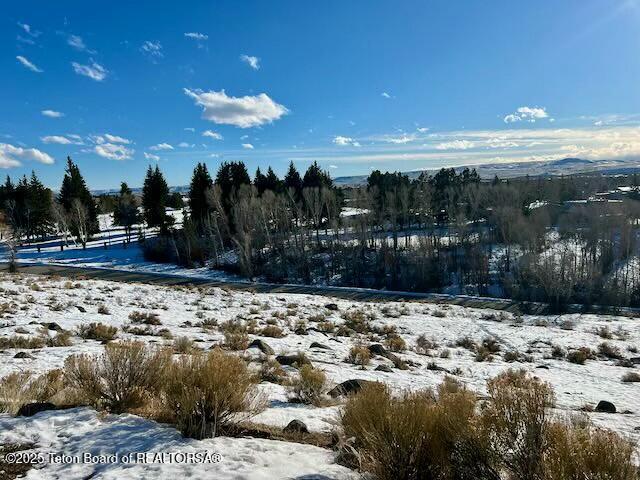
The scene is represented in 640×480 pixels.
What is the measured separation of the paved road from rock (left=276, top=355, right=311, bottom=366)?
25.0m

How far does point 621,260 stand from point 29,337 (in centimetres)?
5614

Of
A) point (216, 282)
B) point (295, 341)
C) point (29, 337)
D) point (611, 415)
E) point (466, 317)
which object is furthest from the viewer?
point (216, 282)

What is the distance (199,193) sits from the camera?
2375 inches

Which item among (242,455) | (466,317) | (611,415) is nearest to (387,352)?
(611,415)

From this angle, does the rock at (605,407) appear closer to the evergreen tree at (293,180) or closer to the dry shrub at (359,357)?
the dry shrub at (359,357)

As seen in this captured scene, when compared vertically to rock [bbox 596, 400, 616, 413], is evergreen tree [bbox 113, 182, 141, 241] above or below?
above

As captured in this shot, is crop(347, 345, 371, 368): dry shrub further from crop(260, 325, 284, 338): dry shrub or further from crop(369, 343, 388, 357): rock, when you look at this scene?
crop(260, 325, 284, 338): dry shrub

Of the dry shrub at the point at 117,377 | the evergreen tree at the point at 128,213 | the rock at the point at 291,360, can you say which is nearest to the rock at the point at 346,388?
the rock at the point at 291,360

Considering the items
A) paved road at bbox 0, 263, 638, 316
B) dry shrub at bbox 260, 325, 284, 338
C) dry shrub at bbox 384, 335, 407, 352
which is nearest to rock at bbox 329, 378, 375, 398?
dry shrub at bbox 384, 335, 407, 352

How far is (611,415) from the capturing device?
7.88m

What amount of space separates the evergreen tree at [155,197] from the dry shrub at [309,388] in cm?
5852

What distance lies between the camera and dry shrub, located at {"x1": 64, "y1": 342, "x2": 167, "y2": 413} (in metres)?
5.60

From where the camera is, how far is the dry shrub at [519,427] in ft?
11.0

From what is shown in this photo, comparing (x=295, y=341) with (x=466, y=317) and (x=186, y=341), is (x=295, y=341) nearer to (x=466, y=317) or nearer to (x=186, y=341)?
(x=186, y=341)
